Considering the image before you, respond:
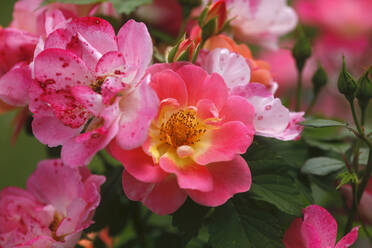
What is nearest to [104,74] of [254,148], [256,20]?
[254,148]

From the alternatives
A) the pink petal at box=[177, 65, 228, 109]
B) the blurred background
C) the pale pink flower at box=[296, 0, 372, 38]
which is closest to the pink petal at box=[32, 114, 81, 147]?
the pink petal at box=[177, 65, 228, 109]

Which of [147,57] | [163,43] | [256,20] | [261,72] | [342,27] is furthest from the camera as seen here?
[342,27]

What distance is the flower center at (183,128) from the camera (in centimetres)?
40

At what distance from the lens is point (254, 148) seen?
0.43 metres

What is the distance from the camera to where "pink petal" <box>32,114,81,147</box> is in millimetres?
378

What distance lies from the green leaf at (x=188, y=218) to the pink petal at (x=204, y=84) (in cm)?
10

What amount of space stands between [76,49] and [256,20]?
0.96 feet

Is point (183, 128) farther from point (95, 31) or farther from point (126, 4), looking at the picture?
point (126, 4)

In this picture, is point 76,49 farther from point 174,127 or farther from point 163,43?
point 163,43

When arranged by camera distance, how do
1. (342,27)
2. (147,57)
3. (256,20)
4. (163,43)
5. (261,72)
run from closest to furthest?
(147,57)
(261,72)
(256,20)
(163,43)
(342,27)

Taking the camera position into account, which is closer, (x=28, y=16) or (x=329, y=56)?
(x=28, y=16)

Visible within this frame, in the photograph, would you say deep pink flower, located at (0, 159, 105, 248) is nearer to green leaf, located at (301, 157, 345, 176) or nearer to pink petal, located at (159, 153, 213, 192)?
pink petal, located at (159, 153, 213, 192)

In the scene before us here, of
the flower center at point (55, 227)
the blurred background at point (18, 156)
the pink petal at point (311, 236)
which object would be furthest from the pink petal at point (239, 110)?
the blurred background at point (18, 156)

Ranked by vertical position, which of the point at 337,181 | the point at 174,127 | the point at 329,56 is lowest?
the point at 329,56
